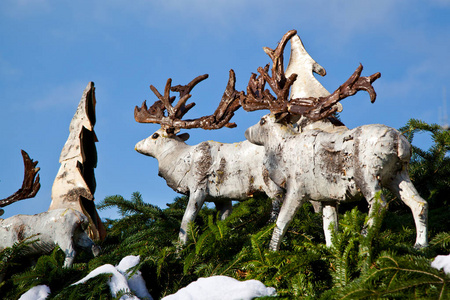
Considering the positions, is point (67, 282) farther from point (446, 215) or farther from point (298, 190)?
point (446, 215)

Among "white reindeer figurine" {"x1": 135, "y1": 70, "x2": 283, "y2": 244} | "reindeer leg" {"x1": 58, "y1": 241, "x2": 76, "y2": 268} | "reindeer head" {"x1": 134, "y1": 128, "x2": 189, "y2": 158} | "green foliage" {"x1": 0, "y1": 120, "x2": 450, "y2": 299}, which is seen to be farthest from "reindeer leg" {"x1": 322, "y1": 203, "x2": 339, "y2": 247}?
"reindeer leg" {"x1": 58, "y1": 241, "x2": 76, "y2": 268}

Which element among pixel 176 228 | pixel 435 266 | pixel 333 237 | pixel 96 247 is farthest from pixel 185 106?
pixel 435 266

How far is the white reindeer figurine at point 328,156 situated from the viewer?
4.41 meters

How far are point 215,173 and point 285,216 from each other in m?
1.38

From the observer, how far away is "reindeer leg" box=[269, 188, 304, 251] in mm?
4805

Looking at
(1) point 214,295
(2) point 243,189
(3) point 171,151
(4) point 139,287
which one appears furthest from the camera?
(3) point 171,151

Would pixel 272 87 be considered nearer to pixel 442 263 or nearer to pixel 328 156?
pixel 328 156

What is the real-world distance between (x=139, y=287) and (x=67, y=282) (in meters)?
0.66

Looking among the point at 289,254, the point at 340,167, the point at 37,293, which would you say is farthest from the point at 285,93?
the point at 37,293

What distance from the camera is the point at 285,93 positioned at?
17.8 feet

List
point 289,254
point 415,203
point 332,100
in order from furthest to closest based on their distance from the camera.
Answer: point 332,100 < point 415,203 < point 289,254

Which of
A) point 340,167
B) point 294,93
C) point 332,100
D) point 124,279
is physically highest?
point 294,93

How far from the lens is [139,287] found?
448 cm

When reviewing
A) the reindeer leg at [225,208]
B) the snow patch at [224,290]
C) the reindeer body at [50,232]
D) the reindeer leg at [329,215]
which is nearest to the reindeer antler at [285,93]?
the reindeer leg at [329,215]
